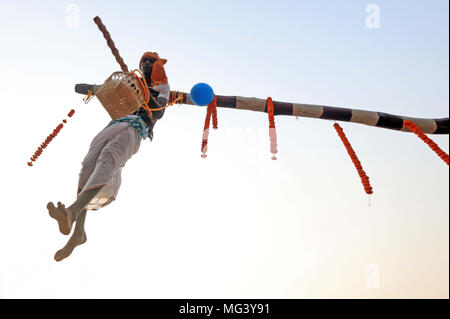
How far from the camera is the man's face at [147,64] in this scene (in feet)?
11.2

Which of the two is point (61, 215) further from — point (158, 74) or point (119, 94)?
point (158, 74)

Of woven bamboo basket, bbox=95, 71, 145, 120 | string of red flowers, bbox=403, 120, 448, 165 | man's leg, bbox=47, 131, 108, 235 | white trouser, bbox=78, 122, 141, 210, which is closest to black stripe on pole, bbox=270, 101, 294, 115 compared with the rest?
string of red flowers, bbox=403, 120, 448, 165

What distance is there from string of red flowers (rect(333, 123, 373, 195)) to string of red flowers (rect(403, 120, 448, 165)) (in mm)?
659

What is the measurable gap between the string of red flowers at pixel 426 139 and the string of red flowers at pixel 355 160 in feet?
2.16

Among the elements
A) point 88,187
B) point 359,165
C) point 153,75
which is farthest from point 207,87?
point 359,165

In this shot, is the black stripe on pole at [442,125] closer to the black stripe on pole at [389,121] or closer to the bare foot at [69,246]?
the black stripe on pole at [389,121]

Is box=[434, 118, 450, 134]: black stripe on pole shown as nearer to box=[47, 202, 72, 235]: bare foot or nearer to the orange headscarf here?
the orange headscarf

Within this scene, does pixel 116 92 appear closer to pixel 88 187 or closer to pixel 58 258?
pixel 88 187

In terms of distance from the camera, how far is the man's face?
11.2ft

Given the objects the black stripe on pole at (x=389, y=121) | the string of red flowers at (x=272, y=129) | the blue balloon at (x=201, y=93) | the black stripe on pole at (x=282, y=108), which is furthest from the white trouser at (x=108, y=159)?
the black stripe on pole at (x=389, y=121)

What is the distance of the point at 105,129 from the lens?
123 inches

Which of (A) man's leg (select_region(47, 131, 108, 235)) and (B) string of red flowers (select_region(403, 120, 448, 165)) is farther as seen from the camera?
(B) string of red flowers (select_region(403, 120, 448, 165))

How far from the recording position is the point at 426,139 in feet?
12.5

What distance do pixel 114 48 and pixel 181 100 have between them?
0.81 meters
